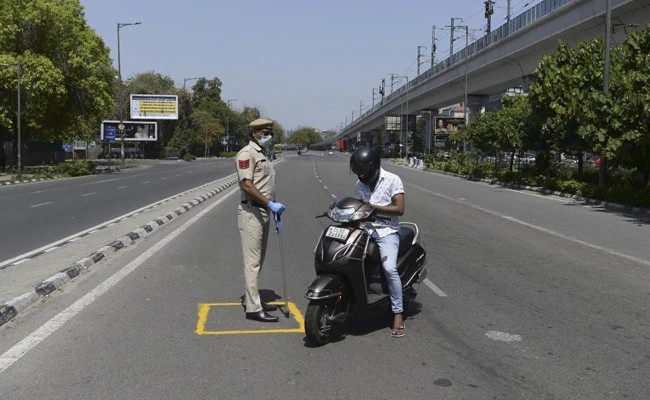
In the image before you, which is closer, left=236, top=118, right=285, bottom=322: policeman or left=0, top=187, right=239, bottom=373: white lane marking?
left=0, top=187, right=239, bottom=373: white lane marking

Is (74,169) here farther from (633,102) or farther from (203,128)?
(203,128)

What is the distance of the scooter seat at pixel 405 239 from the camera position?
19.5ft

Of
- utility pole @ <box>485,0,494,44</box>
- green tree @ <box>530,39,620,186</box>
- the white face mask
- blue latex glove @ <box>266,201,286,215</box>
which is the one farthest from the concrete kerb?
utility pole @ <box>485,0,494,44</box>

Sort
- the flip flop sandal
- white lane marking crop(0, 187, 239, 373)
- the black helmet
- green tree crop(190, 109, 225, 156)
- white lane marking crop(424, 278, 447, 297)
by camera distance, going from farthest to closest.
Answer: green tree crop(190, 109, 225, 156), white lane marking crop(424, 278, 447, 297), the flip flop sandal, the black helmet, white lane marking crop(0, 187, 239, 373)

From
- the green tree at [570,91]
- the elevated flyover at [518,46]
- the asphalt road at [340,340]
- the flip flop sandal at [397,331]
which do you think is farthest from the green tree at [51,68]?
the flip flop sandal at [397,331]

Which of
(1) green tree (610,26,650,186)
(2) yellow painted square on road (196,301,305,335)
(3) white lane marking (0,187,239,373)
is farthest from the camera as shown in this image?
(1) green tree (610,26,650,186)

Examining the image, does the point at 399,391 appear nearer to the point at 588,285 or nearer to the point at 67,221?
the point at 588,285

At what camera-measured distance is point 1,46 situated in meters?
39.6

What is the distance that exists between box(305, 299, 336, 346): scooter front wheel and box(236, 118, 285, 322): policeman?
2.93 ft

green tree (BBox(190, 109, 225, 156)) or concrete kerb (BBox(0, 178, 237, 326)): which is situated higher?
green tree (BBox(190, 109, 225, 156))

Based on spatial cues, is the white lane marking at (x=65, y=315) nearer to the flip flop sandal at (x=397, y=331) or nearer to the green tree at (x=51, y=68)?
the flip flop sandal at (x=397, y=331)

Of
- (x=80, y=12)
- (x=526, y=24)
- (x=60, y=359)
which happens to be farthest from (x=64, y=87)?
(x=60, y=359)

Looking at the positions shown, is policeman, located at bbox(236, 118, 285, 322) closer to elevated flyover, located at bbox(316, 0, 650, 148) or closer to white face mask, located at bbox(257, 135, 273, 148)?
white face mask, located at bbox(257, 135, 273, 148)

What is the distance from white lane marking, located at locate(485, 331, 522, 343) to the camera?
5.51 m
